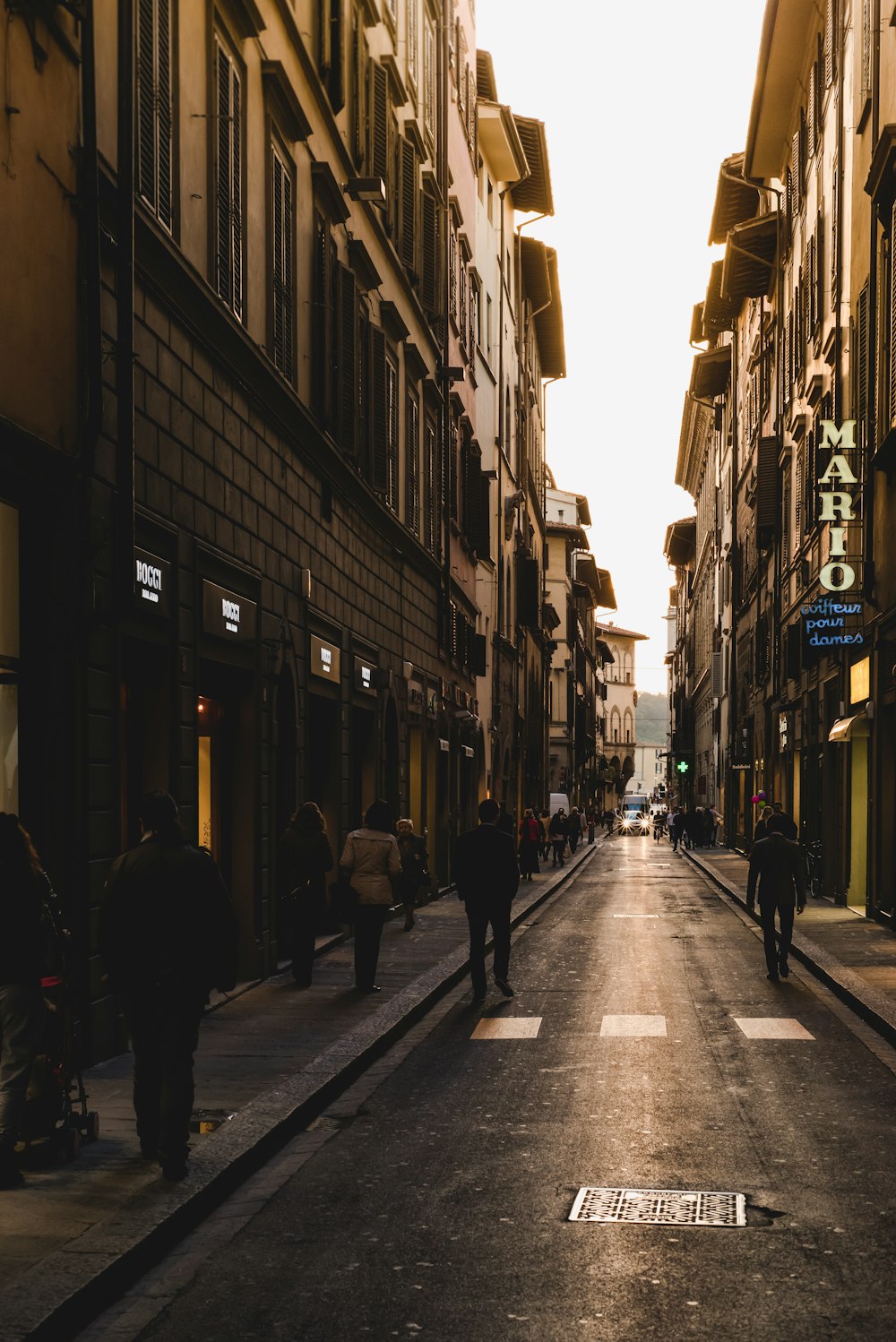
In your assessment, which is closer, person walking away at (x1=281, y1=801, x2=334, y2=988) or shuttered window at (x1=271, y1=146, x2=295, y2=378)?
person walking away at (x1=281, y1=801, x2=334, y2=988)

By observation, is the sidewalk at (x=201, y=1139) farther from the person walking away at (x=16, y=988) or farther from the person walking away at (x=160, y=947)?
the person walking away at (x=160, y=947)

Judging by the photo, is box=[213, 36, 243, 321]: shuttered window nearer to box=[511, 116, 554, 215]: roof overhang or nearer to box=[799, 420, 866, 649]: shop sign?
box=[799, 420, 866, 649]: shop sign

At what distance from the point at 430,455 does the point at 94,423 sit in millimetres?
20457

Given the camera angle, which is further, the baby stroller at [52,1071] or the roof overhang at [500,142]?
the roof overhang at [500,142]

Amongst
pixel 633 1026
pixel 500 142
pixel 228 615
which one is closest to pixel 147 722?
pixel 228 615

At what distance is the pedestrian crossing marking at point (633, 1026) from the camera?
14.1 metres

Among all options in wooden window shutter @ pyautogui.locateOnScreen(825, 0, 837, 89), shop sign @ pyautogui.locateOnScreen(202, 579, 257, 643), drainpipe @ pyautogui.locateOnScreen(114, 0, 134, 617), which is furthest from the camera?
wooden window shutter @ pyautogui.locateOnScreen(825, 0, 837, 89)

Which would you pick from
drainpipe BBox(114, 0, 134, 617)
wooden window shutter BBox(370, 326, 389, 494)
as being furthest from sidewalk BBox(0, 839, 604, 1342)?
wooden window shutter BBox(370, 326, 389, 494)

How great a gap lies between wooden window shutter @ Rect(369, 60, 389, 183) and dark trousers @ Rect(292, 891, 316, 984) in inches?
444

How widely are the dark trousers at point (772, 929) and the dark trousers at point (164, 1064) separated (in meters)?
10.7

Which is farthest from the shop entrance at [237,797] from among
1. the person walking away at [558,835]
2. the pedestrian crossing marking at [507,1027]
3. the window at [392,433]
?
the person walking away at [558,835]

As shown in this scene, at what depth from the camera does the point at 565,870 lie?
4725 cm

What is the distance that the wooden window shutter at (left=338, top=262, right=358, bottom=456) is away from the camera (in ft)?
68.4

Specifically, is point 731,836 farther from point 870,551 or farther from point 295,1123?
point 295,1123
